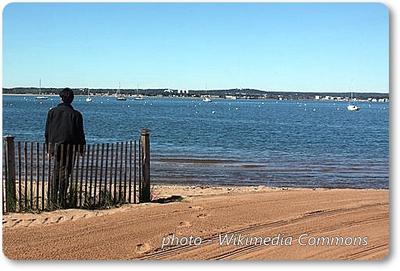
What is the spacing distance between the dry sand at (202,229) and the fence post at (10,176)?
19 centimetres

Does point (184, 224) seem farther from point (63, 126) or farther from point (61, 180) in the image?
point (63, 126)

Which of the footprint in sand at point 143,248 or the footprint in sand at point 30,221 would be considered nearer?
the footprint in sand at point 143,248

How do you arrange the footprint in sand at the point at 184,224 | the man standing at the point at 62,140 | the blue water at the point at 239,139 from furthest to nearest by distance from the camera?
1. the blue water at the point at 239,139
2. the man standing at the point at 62,140
3. the footprint in sand at the point at 184,224

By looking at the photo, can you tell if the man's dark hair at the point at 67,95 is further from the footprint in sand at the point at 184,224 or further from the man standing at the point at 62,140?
the footprint in sand at the point at 184,224

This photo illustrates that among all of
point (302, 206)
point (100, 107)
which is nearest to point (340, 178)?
point (302, 206)

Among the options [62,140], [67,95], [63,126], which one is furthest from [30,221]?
[67,95]

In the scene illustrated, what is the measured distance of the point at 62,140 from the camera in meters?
6.82

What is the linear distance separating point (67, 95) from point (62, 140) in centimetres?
54

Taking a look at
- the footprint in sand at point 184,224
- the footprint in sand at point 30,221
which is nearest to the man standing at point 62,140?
the footprint in sand at point 30,221

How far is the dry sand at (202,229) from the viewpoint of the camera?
564 centimetres

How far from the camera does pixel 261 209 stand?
22.5ft

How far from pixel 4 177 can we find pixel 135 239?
65.2 inches

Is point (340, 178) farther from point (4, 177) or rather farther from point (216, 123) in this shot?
point (216, 123)

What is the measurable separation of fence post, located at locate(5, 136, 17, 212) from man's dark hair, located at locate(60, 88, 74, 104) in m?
0.67
